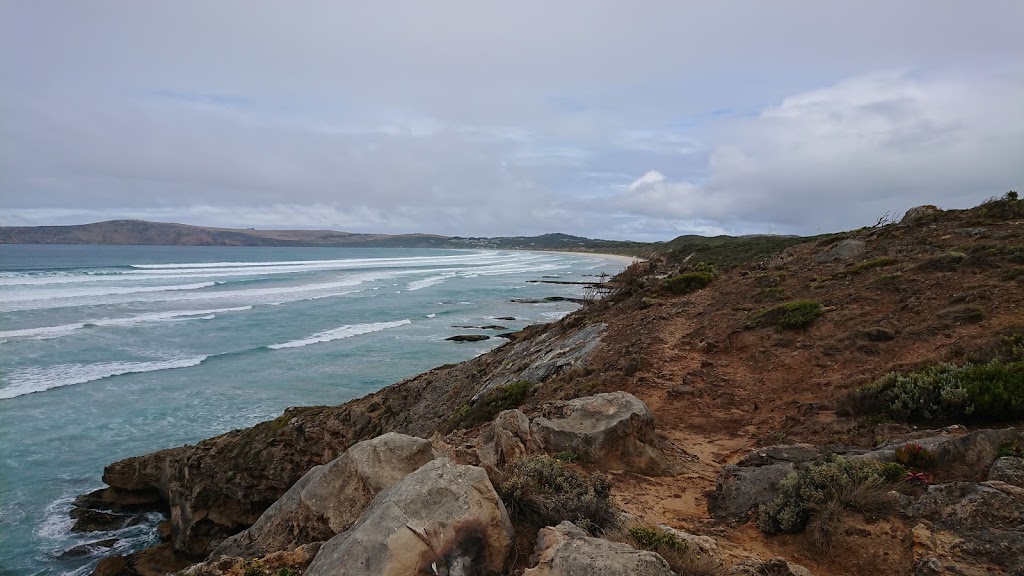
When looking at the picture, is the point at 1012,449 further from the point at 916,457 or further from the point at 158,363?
the point at 158,363

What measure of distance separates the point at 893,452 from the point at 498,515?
436 centimetres

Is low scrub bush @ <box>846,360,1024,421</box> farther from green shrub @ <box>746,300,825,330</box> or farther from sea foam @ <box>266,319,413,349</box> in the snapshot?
sea foam @ <box>266,319,413,349</box>

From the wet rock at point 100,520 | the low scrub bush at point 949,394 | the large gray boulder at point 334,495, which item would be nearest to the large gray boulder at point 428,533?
the large gray boulder at point 334,495

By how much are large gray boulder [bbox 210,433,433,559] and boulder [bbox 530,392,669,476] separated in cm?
216

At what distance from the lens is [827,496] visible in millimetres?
5105

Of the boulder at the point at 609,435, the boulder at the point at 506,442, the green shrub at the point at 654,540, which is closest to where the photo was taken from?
the green shrub at the point at 654,540

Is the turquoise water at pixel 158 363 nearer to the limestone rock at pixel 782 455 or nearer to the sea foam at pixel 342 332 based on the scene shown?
the sea foam at pixel 342 332

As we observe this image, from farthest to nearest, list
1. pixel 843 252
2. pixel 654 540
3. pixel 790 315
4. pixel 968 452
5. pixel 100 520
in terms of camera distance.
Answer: pixel 843 252, pixel 100 520, pixel 790 315, pixel 968 452, pixel 654 540

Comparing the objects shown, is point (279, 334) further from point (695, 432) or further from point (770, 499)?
point (770, 499)

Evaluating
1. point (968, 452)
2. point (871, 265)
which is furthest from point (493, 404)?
point (871, 265)

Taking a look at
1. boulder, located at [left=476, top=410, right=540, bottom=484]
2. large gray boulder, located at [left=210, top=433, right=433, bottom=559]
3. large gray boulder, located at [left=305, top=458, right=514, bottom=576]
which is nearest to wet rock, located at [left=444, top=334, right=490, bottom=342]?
boulder, located at [left=476, top=410, right=540, bottom=484]

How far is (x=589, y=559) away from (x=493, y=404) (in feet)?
27.6

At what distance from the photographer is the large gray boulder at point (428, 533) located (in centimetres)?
393

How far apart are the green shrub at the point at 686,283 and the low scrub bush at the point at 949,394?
489 inches
